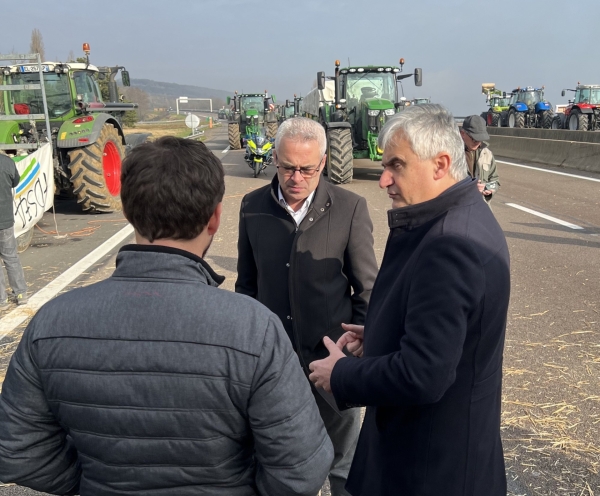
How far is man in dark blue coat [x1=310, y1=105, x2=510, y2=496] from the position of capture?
1645 mm

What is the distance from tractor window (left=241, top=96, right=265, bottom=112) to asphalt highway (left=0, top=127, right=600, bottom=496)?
16.9 meters

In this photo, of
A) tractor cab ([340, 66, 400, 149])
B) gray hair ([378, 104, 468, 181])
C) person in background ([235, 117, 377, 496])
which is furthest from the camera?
tractor cab ([340, 66, 400, 149])

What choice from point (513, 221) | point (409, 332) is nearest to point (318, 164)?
point (409, 332)

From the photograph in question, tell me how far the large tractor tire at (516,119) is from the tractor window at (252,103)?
12.6 metres

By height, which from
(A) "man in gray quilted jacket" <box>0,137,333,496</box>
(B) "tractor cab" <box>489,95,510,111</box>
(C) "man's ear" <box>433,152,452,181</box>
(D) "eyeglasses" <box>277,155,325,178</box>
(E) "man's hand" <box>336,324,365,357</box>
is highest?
(B) "tractor cab" <box>489,95,510,111</box>

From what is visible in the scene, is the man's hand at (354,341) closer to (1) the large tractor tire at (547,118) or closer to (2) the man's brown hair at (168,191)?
(2) the man's brown hair at (168,191)

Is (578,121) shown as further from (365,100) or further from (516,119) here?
(365,100)

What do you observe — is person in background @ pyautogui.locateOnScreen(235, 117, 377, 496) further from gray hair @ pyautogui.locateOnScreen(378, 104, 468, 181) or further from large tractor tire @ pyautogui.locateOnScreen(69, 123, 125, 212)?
large tractor tire @ pyautogui.locateOnScreen(69, 123, 125, 212)

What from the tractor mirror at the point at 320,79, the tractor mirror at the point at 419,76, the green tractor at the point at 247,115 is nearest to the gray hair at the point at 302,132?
the tractor mirror at the point at 320,79

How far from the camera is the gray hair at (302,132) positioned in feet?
9.05

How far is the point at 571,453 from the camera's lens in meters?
3.34

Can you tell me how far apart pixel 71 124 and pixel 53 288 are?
16.5ft

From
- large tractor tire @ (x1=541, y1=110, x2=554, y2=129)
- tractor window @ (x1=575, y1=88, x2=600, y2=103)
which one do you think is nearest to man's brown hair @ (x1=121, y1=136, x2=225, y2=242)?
large tractor tire @ (x1=541, y1=110, x2=554, y2=129)

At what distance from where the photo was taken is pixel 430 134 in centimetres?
179
